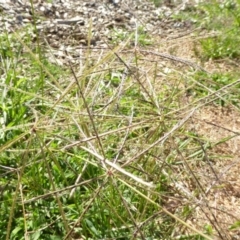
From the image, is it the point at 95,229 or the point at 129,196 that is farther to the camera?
the point at 129,196

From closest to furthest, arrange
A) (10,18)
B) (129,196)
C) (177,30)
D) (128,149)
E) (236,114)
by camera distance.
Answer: (129,196), (128,149), (236,114), (10,18), (177,30)

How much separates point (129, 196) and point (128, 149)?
0.29m

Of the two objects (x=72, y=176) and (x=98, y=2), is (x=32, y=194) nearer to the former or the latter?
(x=72, y=176)

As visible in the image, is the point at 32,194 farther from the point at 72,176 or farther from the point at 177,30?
the point at 177,30

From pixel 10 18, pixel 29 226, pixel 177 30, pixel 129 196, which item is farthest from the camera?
pixel 177 30

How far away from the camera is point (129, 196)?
2.02m

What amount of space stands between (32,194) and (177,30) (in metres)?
2.30

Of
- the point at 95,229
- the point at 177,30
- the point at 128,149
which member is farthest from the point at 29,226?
the point at 177,30

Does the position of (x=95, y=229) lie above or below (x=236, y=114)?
below

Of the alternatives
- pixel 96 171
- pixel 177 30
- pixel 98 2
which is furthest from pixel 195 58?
pixel 96 171

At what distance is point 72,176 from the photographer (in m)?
2.11

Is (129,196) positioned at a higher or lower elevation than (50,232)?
higher

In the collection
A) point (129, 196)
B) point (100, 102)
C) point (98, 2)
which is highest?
point (98, 2)

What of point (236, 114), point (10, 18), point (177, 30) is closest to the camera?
point (236, 114)
